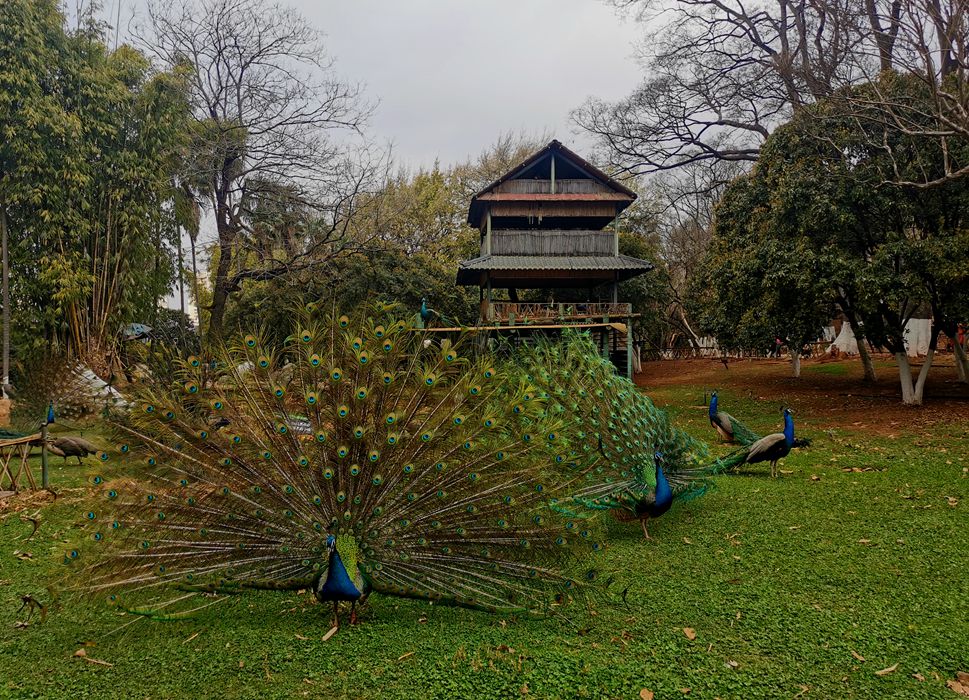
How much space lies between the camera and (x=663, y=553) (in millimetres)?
5465

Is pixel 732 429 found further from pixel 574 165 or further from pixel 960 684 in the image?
pixel 574 165

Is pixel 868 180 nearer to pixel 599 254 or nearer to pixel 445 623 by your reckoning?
pixel 599 254

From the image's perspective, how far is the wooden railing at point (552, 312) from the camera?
18250mm

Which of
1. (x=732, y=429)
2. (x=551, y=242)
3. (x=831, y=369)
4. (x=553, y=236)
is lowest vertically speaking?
(x=732, y=429)

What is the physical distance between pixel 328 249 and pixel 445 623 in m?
17.9

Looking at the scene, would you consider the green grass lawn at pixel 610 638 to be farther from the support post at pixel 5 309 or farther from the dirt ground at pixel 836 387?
the support post at pixel 5 309

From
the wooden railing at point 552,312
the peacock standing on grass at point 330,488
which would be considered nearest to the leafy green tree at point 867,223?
the wooden railing at point 552,312

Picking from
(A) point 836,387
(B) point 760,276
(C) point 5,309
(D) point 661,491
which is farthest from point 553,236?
(D) point 661,491

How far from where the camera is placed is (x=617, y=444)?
573cm

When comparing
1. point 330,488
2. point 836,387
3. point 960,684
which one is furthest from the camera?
point 836,387

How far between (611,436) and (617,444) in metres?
0.09

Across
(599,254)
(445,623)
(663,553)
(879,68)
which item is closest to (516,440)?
Result: (445,623)

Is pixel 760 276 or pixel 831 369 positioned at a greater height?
pixel 760 276

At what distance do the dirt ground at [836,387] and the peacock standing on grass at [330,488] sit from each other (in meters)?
11.6
